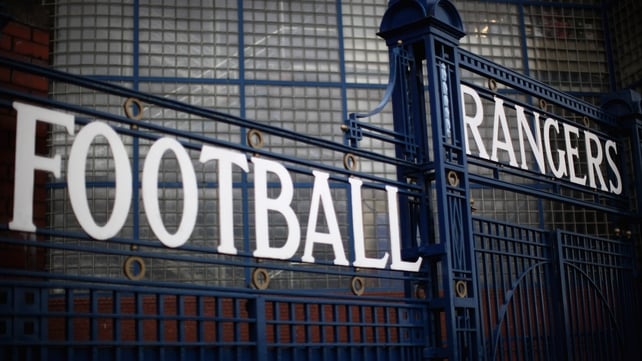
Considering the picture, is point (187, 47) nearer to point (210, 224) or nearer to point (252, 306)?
point (210, 224)

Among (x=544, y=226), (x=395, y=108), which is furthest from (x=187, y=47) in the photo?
(x=395, y=108)

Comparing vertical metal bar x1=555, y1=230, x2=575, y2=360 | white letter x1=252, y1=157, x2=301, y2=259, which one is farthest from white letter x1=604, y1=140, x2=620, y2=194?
white letter x1=252, y1=157, x2=301, y2=259

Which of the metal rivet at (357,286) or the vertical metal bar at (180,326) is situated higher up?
the metal rivet at (357,286)

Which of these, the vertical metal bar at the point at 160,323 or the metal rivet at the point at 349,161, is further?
the metal rivet at the point at 349,161

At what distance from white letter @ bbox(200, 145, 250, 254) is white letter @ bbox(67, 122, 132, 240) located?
56 cm

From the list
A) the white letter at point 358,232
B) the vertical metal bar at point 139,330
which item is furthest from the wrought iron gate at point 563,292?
the vertical metal bar at point 139,330

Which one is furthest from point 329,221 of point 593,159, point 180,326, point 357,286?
point 593,159

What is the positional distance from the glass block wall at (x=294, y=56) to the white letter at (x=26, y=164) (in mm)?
8794

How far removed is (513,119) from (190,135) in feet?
35.1

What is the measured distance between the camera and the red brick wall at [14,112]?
15.8 ft

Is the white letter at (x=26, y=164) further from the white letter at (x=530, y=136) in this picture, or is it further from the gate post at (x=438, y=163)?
the white letter at (x=530, y=136)

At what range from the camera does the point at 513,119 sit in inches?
587

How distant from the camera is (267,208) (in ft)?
17.7

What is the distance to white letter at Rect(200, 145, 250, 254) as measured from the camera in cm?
508
